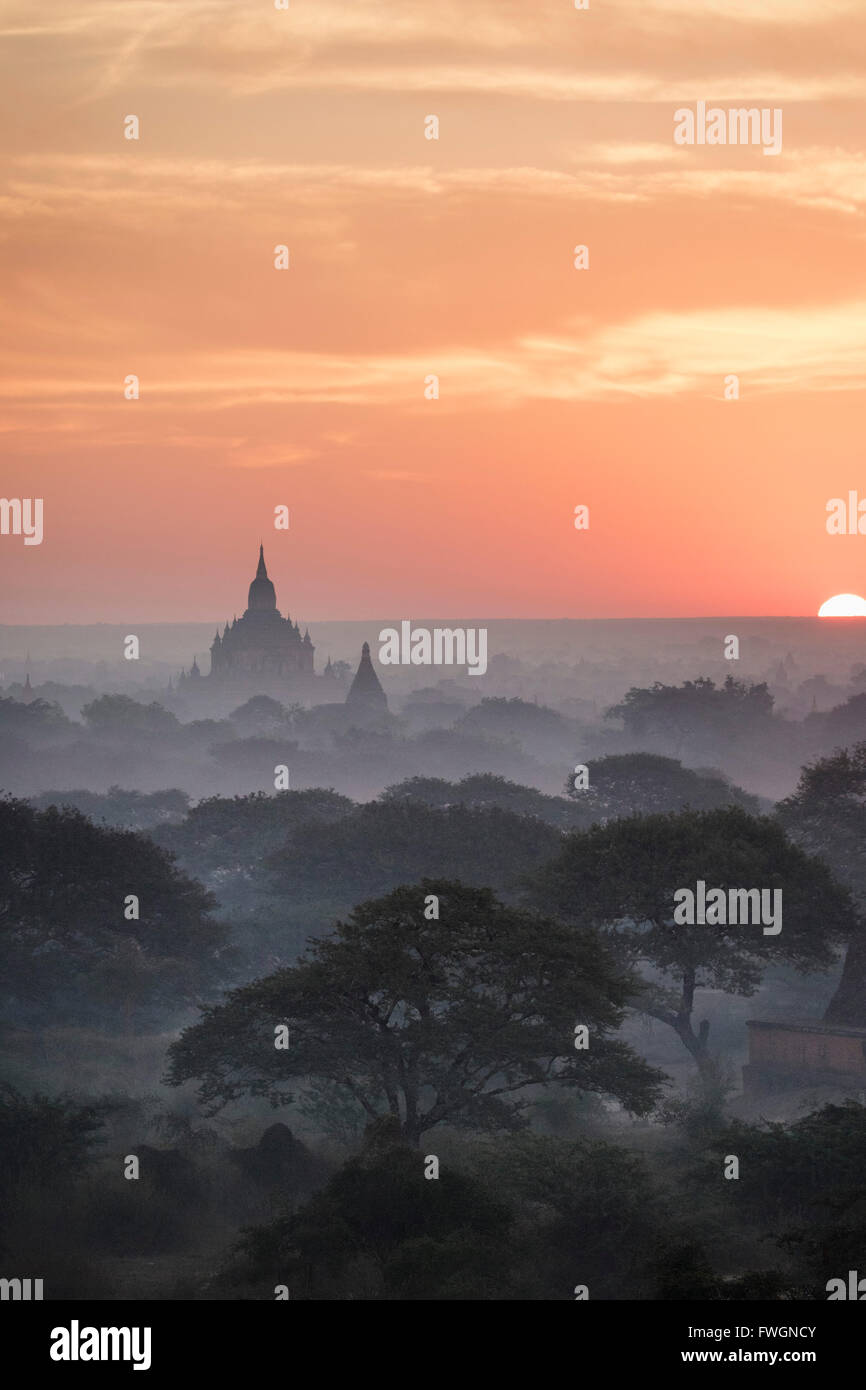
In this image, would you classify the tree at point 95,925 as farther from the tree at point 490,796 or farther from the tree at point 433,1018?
the tree at point 490,796

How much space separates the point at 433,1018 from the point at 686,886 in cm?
1068

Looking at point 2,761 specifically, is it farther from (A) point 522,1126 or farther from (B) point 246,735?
(A) point 522,1126

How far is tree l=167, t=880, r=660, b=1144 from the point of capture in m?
33.0

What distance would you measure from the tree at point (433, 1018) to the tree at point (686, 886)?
712cm

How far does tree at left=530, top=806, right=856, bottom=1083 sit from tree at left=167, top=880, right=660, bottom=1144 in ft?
23.4

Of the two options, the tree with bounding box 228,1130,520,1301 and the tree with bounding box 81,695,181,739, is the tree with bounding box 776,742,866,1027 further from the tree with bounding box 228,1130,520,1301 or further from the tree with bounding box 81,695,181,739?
the tree with bounding box 81,695,181,739

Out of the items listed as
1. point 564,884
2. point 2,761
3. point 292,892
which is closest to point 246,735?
point 2,761

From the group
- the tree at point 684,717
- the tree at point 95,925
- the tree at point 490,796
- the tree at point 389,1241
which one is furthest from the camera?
the tree at point 684,717

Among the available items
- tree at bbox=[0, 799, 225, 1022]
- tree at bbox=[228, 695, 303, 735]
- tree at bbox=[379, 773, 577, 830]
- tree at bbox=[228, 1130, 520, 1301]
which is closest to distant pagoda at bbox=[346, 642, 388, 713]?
tree at bbox=[228, 695, 303, 735]

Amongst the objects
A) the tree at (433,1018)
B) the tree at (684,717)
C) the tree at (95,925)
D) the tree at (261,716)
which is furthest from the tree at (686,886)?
the tree at (261,716)

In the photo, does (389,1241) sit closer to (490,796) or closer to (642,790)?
(490,796)

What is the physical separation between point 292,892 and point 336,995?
77.0ft

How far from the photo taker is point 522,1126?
32.5 meters

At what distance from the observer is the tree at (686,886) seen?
41875 millimetres
